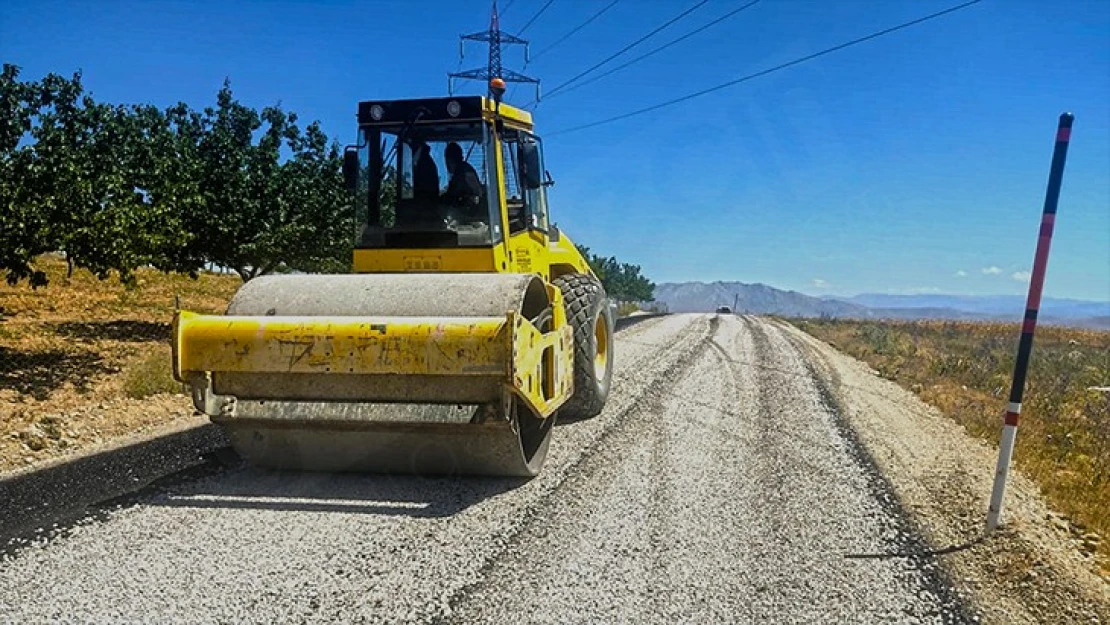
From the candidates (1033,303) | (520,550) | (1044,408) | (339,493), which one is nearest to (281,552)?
(339,493)

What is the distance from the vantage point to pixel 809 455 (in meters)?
6.34

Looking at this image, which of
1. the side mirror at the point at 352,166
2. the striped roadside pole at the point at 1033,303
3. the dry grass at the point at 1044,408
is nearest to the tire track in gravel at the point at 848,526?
the striped roadside pole at the point at 1033,303

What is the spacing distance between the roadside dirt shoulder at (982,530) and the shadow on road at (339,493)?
9.21 ft

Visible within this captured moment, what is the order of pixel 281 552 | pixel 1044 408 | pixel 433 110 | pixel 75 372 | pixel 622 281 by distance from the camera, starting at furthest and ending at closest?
pixel 622 281, pixel 1044 408, pixel 75 372, pixel 433 110, pixel 281 552

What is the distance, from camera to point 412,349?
473 cm

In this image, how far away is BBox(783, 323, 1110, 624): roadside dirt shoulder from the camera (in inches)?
147

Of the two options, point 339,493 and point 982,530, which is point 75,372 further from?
point 982,530

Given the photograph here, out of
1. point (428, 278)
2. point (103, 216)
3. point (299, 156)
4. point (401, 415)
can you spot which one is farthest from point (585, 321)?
point (299, 156)

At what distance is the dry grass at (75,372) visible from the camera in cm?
692

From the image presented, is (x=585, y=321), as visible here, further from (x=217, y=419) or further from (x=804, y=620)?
(x=804, y=620)

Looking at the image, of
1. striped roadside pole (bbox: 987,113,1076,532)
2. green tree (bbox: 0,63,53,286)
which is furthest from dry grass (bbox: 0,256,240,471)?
striped roadside pole (bbox: 987,113,1076,532)

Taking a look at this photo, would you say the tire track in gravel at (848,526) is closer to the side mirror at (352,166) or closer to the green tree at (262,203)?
the side mirror at (352,166)

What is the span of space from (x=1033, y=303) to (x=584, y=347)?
373 centimetres

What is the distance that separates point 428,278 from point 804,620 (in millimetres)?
3440
